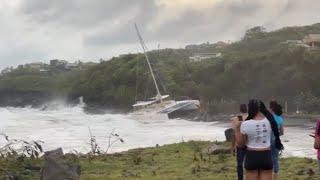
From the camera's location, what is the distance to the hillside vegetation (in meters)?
57.6

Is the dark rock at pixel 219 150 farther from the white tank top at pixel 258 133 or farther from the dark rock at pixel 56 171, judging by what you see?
the white tank top at pixel 258 133

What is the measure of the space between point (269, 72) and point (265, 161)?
181ft

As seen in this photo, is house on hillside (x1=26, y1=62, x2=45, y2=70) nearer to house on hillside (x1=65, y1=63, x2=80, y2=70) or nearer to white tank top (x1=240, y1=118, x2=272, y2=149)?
house on hillside (x1=65, y1=63, x2=80, y2=70)

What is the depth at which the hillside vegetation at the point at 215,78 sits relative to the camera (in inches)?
2267

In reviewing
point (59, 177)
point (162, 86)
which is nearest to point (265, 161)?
point (59, 177)

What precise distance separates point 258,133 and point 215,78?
62.3m

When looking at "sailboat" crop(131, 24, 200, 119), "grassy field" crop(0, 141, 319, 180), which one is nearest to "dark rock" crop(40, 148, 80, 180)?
"grassy field" crop(0, 141, 319, 180)

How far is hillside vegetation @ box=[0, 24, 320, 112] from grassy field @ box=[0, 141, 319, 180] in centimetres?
A: 3773

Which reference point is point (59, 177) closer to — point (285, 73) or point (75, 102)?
point (285, 73)

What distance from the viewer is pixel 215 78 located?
225 ft

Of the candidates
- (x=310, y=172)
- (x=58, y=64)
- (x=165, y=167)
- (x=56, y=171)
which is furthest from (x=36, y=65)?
(x=56, y=171)

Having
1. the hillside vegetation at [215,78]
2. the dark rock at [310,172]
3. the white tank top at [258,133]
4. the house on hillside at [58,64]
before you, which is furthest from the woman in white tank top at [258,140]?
the house on hillside at [58,64]

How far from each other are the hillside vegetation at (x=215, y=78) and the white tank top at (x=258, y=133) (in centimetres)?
4500

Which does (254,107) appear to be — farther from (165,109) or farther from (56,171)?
(165,109)
